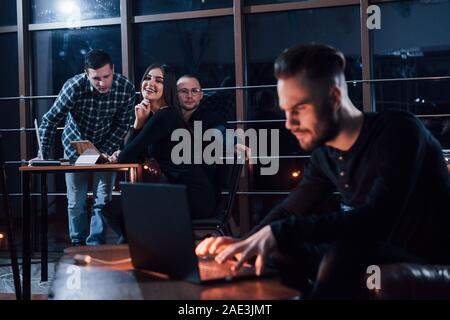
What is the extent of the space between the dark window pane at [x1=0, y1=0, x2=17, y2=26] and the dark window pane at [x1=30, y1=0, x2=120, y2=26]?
16 cm

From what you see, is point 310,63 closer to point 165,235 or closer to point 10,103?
point 165,235

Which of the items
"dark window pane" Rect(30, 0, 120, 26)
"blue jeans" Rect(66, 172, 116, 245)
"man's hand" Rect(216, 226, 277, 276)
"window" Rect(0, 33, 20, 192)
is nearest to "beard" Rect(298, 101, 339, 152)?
"man's hand" Rect(216, 226, 277, 276)

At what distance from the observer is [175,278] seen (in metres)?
1.06

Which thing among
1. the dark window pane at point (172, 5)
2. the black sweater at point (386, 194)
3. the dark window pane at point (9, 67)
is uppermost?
the dark window pane at point (172, 5)

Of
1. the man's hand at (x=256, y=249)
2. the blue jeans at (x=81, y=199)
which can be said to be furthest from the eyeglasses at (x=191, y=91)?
the man's hand at (x=256, y=249)

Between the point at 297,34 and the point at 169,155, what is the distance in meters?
2.14

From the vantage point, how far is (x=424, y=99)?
15.8 feet

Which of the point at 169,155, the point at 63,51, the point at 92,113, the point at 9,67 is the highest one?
the point at 63,51

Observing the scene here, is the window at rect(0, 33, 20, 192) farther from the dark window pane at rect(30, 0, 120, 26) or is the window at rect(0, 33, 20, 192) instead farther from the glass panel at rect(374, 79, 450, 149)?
the glass panel at rect(374, 79, 450, 149)

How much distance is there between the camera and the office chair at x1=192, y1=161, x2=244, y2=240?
3.07m

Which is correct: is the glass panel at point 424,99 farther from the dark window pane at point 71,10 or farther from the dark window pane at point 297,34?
the dark window pane at point 71,10

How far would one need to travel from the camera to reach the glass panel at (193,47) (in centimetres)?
517

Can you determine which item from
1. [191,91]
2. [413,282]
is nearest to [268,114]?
[191,91]

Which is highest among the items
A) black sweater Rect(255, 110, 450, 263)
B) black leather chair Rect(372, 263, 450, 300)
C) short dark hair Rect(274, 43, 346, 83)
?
short dark hair Rect(274, 43, 346, 83)
